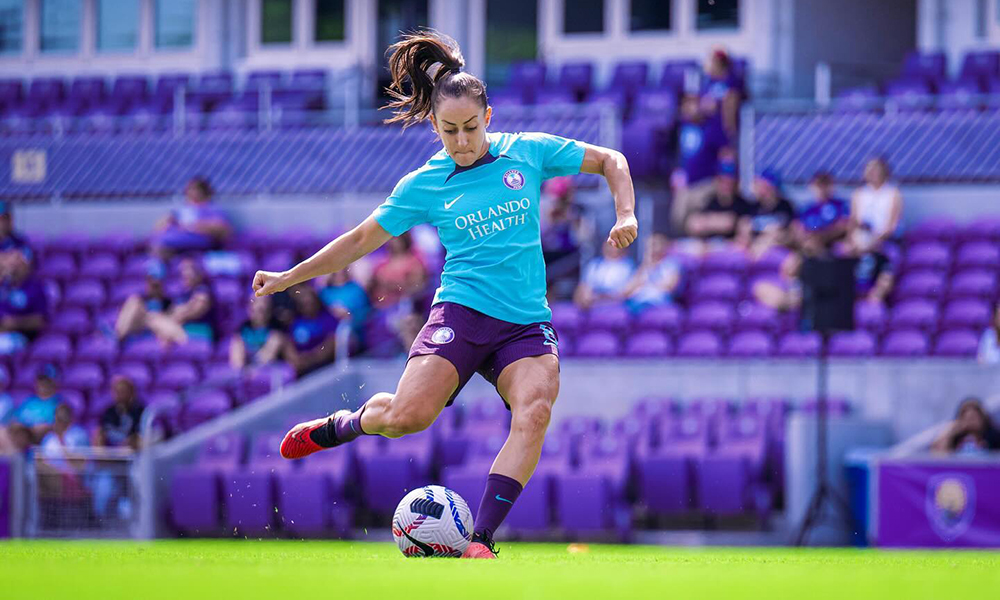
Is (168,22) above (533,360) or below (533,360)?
above

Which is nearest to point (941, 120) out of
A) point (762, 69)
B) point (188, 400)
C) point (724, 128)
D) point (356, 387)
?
point (724, 128)

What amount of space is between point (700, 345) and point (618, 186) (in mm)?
8035

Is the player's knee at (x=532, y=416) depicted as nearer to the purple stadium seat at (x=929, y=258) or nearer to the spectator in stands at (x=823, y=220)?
the spectator in stands at (x=823, y=220)

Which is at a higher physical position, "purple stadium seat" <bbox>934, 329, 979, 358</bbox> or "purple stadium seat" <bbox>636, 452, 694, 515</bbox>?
"purple stadium seat" <bbox>934, 329, 979, 358</bbox>

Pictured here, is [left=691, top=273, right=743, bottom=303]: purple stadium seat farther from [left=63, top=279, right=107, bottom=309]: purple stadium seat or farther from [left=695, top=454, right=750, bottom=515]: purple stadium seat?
[left=63, top=279, right=107, bottom=309]: purple stadium seat

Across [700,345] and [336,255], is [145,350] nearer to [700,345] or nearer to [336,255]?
[700,345]

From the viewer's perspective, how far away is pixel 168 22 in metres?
25.1

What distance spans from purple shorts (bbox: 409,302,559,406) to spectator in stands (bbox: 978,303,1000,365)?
7.78m

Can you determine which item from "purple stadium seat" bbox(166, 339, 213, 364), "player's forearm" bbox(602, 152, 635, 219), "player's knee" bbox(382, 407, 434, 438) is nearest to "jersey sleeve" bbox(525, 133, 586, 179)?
"player's forearm" bbox(602, 152, 635, 219)

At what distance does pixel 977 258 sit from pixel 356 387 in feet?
20.0

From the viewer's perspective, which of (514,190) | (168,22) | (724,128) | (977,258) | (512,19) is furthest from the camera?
(168,22)

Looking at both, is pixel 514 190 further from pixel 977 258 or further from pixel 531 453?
pixel 977 258

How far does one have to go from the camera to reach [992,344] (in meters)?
14.1

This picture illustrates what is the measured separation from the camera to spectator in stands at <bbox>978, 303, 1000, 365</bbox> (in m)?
13.9
